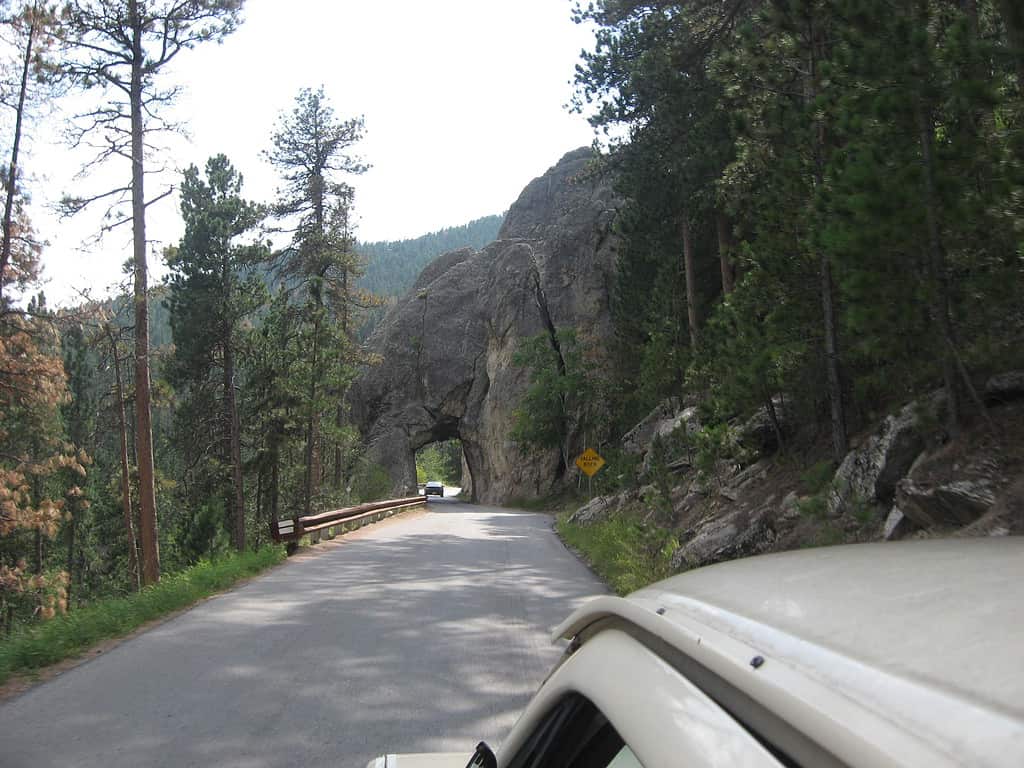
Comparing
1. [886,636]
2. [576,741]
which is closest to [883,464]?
[576,741]

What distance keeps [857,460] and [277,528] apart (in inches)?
442

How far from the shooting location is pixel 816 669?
951mm

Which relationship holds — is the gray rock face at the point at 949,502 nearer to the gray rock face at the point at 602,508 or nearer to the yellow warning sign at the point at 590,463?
the gray rock face at the point at 602,508

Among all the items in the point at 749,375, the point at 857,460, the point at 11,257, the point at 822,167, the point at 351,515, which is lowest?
the point at 351,515

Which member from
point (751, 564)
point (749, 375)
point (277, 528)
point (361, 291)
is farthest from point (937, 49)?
point (361, 291)

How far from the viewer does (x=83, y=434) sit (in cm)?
4844

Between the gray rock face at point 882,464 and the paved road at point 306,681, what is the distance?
11.6 ft

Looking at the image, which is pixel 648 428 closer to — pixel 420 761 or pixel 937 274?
pixel 937 274

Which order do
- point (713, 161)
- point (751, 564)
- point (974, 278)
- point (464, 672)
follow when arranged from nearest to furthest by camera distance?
point (751, 564)
point (464, 672)
point (974, 278)
point (713, 161)

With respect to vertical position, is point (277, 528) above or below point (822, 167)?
below

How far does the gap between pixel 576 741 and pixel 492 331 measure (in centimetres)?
5509

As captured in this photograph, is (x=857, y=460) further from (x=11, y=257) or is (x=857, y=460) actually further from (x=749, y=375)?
(x=11, y=257)

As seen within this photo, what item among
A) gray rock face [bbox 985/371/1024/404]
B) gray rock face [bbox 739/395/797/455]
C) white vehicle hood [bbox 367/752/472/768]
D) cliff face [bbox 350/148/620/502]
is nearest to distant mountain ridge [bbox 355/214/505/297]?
cliff face [bbox 350/148/620/502]

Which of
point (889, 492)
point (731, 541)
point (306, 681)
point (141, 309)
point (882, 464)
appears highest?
point (141, 309)
